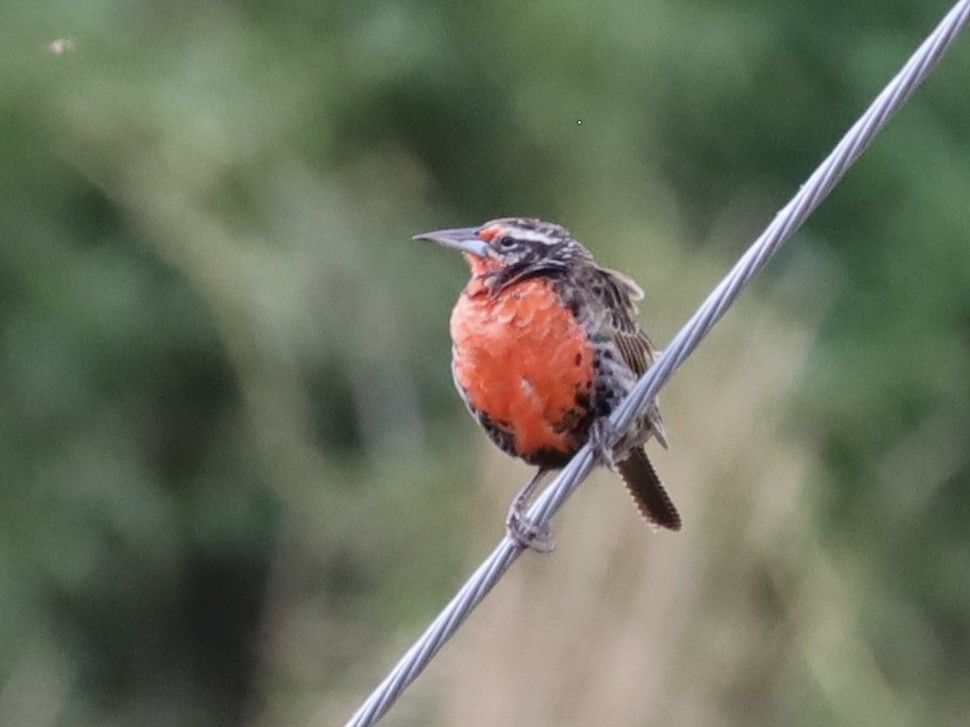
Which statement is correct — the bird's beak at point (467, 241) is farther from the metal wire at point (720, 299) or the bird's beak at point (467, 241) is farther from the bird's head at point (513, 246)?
the metal wire at point (720, 299)

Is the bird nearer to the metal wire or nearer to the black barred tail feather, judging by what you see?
the black barred tail feather

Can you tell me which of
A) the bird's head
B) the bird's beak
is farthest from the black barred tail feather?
the bird's beak

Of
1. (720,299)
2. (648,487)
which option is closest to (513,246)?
(648,487)

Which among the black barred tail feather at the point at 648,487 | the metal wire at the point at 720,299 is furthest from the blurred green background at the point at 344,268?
the metal wire at the point at 720,299

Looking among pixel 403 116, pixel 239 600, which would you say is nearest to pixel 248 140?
pixel 403 116

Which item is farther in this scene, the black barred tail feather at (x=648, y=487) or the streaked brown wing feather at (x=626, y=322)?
the black barred tail feather at (x=648, y=487)

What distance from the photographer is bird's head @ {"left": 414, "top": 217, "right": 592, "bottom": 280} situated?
4.76m

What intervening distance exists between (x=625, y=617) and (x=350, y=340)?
3.56m

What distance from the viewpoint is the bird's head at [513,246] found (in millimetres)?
4758

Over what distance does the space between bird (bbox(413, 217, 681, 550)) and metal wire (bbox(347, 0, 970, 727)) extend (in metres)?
0.70

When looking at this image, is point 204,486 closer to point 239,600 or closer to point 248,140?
point 239,600

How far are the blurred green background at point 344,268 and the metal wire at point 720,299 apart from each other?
5.50m

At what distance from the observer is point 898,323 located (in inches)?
408

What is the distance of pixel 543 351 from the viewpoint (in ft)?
15.0
